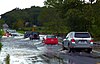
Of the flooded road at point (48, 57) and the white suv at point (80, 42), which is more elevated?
the white suv at point (80, 42)

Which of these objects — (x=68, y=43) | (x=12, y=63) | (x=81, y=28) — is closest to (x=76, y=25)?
(x=81, y=28)

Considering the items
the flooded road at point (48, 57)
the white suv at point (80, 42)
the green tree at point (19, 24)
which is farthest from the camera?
the green tree at point (19, 24)

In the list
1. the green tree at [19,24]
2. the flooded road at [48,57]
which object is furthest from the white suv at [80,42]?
the green tree at [19,24]

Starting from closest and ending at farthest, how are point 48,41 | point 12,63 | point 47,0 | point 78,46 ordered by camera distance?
point 12,63, point 78,46, point 48,41, point 47,0

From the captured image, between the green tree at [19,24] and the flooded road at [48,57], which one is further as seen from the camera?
the green tree at [19,24]

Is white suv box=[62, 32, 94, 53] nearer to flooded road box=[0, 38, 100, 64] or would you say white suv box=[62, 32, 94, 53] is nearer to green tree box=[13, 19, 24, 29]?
flooded road box=[0, 38, 100, 64]

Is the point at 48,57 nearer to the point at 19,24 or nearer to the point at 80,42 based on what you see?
the point at 80,42

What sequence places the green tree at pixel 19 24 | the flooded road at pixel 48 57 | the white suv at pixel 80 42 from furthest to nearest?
the green tree at pixel 19 24
the white suv at pixel 80 42
the flooded road at pixel 48 57

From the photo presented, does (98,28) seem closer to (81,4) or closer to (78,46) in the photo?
(81,4)

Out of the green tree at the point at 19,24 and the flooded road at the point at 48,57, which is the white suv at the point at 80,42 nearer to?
the flooded road at the point at 48,57

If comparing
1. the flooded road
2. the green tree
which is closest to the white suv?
the flooded road

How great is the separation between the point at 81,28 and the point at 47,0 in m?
23.4

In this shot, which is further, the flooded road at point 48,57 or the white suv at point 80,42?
the white suv at point 80,42

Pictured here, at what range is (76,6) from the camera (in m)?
51.1
